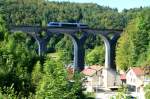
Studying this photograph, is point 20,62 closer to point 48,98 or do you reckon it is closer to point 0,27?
point 0,27

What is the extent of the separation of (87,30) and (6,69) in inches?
2139

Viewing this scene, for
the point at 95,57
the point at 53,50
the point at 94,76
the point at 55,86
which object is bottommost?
the point at 94,76


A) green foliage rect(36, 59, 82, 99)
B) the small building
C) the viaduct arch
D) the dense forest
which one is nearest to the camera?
green foliage rect(36, 59, 82, 99)

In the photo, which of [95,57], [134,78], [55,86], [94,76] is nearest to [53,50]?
[95,57]

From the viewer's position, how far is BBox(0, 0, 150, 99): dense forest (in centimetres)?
1677

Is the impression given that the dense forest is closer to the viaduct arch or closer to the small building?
the small building

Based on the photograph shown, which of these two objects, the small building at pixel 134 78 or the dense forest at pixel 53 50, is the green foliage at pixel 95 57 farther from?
the small building at pixel 134 78

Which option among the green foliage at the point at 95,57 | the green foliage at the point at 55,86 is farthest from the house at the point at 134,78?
the green foliage at the point at 55,86

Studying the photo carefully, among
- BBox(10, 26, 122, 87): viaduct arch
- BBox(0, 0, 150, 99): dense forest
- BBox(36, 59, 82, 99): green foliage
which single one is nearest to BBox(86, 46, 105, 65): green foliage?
BBox(0, 0, 150, 99): dense forest

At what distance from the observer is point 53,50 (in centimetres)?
10050

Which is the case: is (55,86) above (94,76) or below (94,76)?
above

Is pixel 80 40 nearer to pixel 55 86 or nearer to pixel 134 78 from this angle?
→ pixel 134 78

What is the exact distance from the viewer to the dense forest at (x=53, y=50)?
16.8 m

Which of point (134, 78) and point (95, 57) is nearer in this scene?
point (134, 78)
